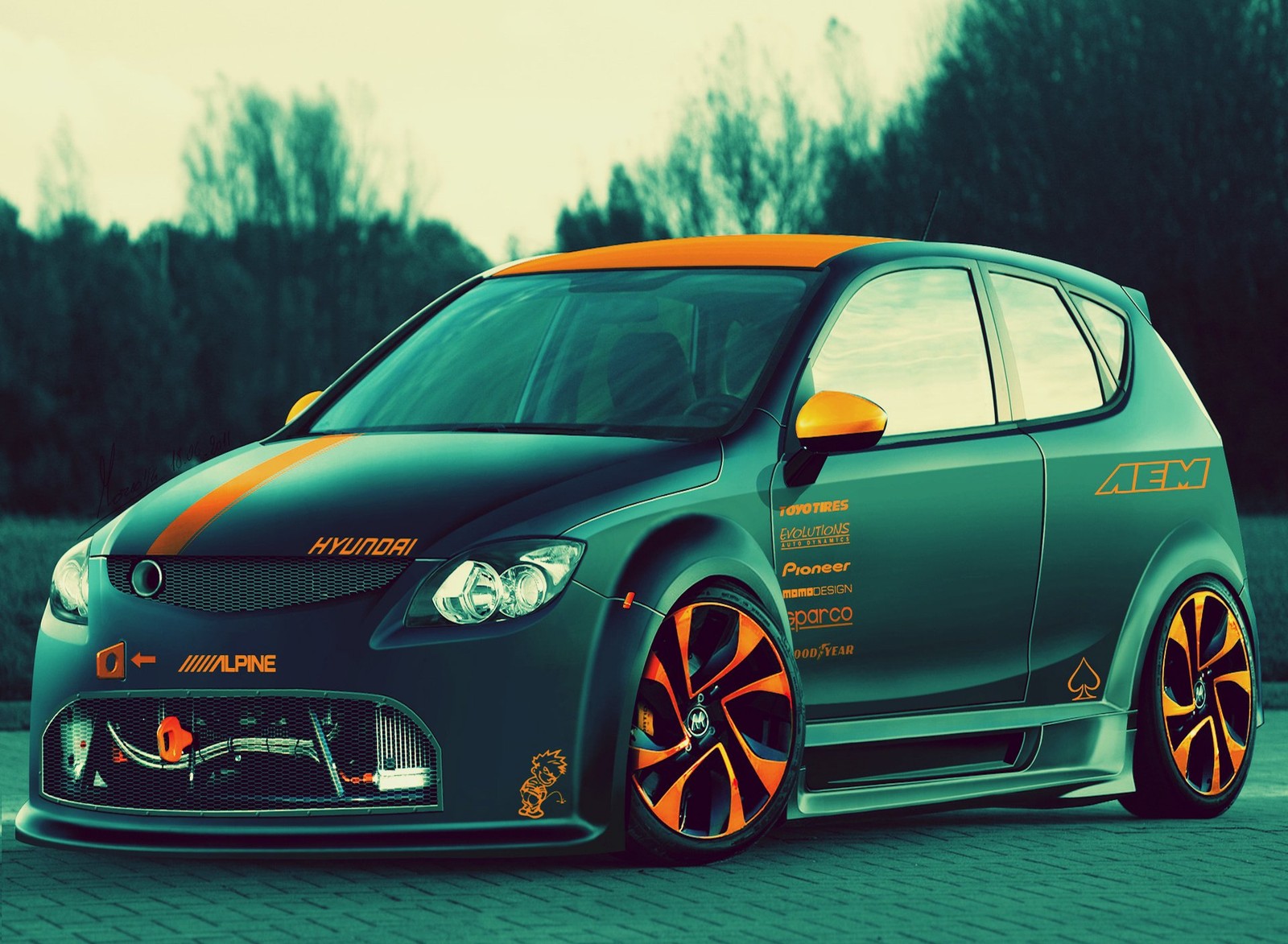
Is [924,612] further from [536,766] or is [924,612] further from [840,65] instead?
[840,65]

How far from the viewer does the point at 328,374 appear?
172ft

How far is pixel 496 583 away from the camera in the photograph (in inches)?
225

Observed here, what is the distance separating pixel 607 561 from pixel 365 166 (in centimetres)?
5656

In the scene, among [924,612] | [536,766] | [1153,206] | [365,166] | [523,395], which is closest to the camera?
[536,766]

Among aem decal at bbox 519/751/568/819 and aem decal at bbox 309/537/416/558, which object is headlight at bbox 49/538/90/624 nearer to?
aem decal at bbox 309/537/416/558

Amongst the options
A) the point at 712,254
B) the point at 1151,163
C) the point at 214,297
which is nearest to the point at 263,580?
the point at 712,254

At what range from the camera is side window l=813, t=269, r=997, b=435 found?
683 cm

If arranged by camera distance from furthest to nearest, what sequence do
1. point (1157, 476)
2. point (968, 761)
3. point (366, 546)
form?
point (1157, 476) < point (968, 761) < point (366, 546)

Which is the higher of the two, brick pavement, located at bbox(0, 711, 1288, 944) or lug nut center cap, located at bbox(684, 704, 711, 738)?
lug nut center cap, located at bbox(684, 704, 711, 738)

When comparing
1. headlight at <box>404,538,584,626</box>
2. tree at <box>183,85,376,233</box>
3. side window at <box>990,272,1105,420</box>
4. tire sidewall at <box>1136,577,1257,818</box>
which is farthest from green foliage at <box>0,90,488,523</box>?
headlight at <box>404,538,584,626</box>

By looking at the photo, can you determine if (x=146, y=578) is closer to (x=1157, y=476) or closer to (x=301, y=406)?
(x=301, y=406)

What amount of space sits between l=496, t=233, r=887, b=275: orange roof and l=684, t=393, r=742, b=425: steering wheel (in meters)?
0.68

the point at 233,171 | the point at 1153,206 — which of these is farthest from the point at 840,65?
the point at 233,171

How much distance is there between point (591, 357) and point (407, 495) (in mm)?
1311
